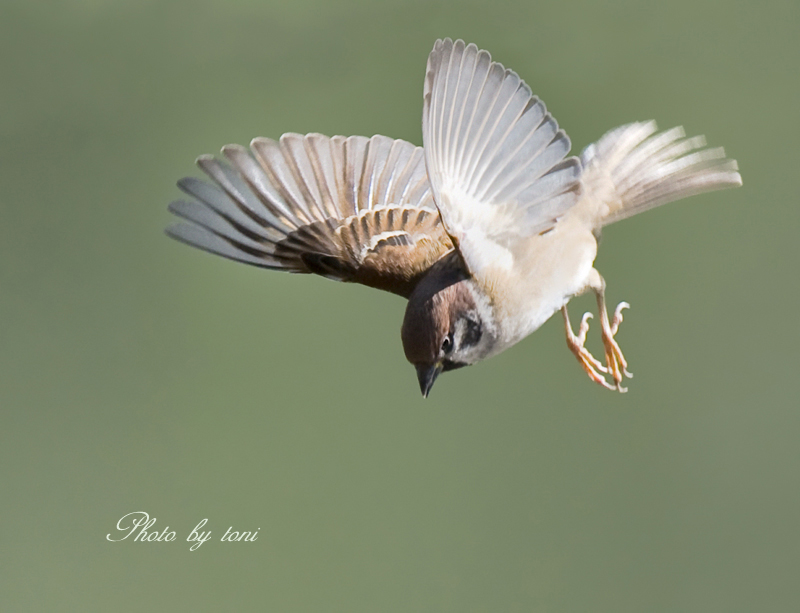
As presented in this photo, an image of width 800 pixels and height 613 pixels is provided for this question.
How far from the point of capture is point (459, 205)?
1395 mm

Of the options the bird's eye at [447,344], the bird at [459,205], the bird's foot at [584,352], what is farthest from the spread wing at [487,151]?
the bird's foot at [584,352]

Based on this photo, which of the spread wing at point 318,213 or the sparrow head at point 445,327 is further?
the spread wing at point 318,213

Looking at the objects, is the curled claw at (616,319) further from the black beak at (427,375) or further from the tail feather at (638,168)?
the black beak at (427,375)

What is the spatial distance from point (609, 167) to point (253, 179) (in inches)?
29.5

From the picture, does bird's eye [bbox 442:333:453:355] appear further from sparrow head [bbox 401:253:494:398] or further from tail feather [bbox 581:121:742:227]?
tail feather [bbox 581:121:742:227]

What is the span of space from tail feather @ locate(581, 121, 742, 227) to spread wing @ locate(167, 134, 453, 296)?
38 cm

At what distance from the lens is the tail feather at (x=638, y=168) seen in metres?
1.95

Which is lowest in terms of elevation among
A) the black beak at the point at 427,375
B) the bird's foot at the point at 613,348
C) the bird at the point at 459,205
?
the bird's foot at the point at 613,348

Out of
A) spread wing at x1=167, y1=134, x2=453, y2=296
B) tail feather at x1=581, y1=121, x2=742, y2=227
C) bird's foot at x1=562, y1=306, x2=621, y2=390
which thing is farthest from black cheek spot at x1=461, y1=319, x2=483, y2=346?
tail feather at x1=581, y1=121, x2=742, y2=227

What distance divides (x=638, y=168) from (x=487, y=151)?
0.69 m

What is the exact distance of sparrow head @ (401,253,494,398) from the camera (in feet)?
4.54

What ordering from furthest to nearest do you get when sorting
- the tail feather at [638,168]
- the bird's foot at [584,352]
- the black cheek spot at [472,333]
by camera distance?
the tail feather at [638,168], the bird's foot at [584,352], the black cheek spot at [472,333]

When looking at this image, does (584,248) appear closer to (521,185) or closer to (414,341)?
(521,185)

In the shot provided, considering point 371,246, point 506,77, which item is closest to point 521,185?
point 506,77
